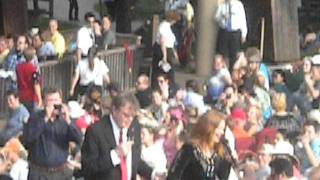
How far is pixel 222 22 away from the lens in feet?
63.5

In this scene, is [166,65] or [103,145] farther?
[166,65]

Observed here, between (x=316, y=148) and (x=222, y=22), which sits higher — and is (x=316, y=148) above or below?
below

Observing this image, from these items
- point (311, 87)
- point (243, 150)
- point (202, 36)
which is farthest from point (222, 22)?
point (243, 150)

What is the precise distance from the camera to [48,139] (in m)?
10.6

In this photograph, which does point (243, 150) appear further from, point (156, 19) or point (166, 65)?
point (156, 19)

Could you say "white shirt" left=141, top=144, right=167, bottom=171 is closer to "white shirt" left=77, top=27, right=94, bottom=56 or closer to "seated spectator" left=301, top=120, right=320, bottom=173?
"seated spectator" left=301, top=120, right=320, bottom=173

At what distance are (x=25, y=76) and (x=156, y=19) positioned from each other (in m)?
5.60

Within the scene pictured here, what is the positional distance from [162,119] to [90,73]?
389 centimetres

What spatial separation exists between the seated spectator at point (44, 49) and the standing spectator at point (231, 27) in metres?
2.93

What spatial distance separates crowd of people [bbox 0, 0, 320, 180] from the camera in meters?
9.23

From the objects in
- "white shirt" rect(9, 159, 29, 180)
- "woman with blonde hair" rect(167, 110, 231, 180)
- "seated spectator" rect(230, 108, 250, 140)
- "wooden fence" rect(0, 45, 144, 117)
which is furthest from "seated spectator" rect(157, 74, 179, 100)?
"woman with blonde hair" rect(167, 110, 231, 180)

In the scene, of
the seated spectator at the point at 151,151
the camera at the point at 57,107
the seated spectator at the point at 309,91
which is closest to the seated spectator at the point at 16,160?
the camera at the point at 57,107

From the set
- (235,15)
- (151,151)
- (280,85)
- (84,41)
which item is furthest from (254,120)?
(235,15)

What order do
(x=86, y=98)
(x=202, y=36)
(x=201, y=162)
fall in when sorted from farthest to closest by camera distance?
(x=202, y=36) < (x=86, y=98) < (x=201, y=162)
